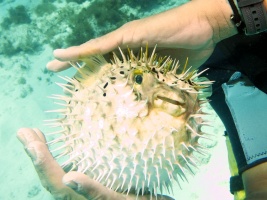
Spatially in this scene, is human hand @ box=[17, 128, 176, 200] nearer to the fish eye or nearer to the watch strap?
the fish eye

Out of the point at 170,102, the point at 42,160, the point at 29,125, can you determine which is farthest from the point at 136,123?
the point at 29,125

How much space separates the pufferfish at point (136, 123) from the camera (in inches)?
41.4

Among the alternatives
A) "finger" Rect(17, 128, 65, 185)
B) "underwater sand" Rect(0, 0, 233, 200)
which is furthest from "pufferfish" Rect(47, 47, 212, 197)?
"underwater sand" Rect(0, 0, 233, 200)

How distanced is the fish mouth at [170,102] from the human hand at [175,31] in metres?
0.48

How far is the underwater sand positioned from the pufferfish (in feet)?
8.92

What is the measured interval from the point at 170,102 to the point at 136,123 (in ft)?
0.49

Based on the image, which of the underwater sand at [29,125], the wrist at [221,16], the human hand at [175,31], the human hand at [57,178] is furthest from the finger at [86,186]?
the underwater sand at [29,125]

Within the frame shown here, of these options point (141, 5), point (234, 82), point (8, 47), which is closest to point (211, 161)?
point (234, 82)

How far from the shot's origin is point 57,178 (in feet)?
4.61

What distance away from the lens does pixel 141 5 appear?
6.29 m

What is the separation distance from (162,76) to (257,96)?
124 centimetres

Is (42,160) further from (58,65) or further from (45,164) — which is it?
(58,65)

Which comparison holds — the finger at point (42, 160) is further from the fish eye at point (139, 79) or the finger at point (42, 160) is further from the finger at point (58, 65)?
the fish eye at point (139, 79)

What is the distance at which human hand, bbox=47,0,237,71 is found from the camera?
4.72 feet
